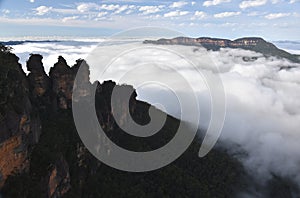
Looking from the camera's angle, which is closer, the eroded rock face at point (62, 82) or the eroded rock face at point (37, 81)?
the eroded rock face at point (37, 81)

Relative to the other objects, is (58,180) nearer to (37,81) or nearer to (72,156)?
(72,156)

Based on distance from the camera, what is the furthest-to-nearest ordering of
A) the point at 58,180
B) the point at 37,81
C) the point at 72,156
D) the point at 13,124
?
the point at 37,81 → the point at 72,156 → the point at 58,180 → the point at 13,124

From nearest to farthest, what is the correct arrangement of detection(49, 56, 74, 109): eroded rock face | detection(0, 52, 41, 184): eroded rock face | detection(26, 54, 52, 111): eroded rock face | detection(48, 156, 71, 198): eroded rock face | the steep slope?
detection(0, 52, 41, 184): eroded rock face
the steep slope
detection(48, 156, 71, 198): eroded rock face
detection(26, 54, 52, 111): eroded rock face
detection(49, 56, 74, 109): eroded rock face

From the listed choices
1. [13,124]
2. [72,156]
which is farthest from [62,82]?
[13,124]

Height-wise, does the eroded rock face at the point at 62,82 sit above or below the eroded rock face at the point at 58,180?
above

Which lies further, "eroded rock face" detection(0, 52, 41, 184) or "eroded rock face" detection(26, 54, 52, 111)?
"eroded rock face" detection(26, 54, 52, 111)

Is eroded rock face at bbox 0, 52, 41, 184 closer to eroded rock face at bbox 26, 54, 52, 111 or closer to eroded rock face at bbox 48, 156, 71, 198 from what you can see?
eroded rock face at bbox 48, 156, 71, 198

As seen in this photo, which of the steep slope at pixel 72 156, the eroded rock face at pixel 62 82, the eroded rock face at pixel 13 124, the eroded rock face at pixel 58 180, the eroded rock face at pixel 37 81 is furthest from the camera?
the eroded rock face at pixel 62 82

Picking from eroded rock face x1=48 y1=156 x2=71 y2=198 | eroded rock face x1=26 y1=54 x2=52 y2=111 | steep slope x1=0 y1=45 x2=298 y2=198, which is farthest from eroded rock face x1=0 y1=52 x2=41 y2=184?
eroded rock face x1=26 y1=54 x2=52 y2=111

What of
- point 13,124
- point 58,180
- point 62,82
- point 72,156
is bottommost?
point 72,156

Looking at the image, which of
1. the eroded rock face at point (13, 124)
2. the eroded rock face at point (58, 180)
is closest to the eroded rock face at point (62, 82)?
the eroded rock face at point (13, 124)

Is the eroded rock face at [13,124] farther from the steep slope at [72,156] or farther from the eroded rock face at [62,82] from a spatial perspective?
the eroded rock face at [62,82]
